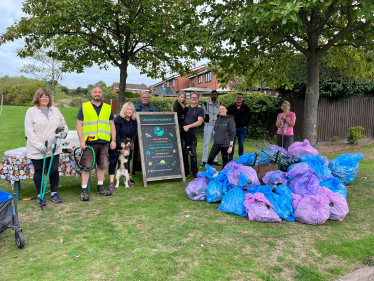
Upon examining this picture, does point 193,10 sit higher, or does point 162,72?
point 193,10

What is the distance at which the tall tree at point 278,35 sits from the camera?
5.68 m

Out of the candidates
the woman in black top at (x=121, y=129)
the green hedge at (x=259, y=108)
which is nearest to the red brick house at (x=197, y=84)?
the green hedge at (x=259, y=108)

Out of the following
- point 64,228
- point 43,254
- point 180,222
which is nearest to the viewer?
point 43,254

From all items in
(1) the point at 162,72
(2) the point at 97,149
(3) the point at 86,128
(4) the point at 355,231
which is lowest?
(4) the point at 355,231

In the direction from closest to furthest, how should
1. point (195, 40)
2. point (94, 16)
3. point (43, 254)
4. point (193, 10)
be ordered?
point (43, 254) < point (195, 40) < point (94, 16) < point (193, 10)

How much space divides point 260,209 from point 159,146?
287 centimetres

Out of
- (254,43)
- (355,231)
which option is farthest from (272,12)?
(355,231)

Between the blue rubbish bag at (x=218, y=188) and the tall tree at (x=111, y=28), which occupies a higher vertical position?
the tall tree at (x=111, y=28)

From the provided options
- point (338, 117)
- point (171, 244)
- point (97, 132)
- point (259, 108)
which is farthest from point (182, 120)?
point (338, 117)

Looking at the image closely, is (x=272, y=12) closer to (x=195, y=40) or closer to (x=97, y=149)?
(x=195, y=40)

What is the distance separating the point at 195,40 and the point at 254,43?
6.28 feet

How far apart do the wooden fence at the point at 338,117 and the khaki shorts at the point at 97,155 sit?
32.1ft

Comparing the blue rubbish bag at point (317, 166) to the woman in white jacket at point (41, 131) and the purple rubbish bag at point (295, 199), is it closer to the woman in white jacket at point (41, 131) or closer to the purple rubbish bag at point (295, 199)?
the purple rubbish bag at point (295, 199)

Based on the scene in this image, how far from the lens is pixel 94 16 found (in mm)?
7141
